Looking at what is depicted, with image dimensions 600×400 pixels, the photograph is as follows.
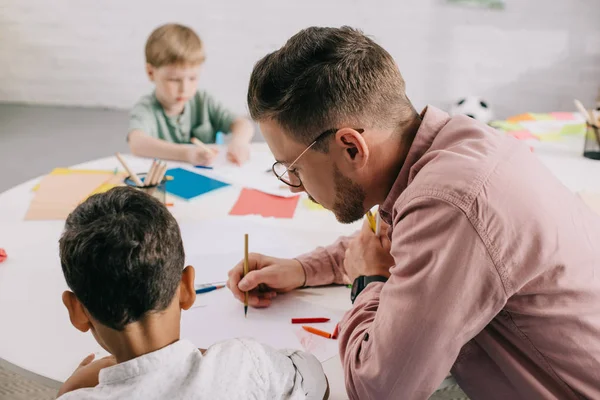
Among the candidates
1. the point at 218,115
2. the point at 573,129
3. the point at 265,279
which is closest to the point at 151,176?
the point at 265,279

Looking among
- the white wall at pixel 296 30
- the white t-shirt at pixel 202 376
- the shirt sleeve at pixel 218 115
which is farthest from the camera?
the white wall at pixel 296 30

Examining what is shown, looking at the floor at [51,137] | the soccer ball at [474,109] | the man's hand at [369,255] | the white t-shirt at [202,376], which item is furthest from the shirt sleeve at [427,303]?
the floor at [51,137]

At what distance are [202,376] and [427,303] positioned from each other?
0.32 meters

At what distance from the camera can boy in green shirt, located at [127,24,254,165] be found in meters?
1.92

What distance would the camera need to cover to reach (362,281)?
1120 mm

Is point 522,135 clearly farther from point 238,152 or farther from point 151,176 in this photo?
point 151,176

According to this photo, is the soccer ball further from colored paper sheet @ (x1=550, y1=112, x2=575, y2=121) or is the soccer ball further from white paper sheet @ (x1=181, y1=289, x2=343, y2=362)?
white paper sheet @ (x1=181, y1=289, x2=343, y2=362)

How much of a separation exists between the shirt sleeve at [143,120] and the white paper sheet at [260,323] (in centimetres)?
108

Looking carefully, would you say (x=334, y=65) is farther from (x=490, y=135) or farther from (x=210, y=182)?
(x=210, y=182)

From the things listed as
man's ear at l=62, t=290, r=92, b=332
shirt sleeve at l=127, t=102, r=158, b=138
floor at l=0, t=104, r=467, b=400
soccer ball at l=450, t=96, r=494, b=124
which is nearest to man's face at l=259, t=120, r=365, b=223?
man's ear at l=62, t=290, r=92, b=332

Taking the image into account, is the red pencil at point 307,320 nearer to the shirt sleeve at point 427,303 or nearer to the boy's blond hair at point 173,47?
the shirt sleeve at point 427,303

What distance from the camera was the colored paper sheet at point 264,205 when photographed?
1553 millimetres

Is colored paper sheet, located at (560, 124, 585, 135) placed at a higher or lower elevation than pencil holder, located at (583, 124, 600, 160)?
lower

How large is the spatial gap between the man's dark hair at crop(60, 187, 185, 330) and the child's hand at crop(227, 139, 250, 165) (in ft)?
3.43
